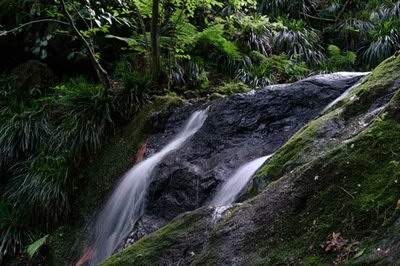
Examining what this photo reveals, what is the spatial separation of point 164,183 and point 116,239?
2.44ft

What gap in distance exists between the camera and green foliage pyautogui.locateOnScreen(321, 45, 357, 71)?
9.72 meters

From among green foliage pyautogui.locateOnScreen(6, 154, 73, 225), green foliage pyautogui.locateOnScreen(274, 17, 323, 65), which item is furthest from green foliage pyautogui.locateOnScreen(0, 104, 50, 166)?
green foliage pyautogui.locateOnScreen(274, 17, 323, 65)

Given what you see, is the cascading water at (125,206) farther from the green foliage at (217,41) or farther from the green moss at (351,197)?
the green foliage at (217,41)

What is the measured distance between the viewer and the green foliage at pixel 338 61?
972 centimetres

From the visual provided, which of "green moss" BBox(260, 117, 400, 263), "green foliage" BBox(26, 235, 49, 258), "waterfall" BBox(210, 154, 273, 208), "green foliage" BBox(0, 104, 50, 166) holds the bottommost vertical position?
"green foliage" BBox(26, 235, 49, 258)

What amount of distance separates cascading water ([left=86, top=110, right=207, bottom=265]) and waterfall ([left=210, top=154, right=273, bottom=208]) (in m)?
0.99

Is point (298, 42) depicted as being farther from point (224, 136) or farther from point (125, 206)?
point (125, 206)

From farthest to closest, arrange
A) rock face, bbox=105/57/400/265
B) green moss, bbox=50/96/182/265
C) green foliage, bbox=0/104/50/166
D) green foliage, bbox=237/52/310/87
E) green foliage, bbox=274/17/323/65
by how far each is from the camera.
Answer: green foliage, bbox=274/17/323/65 < green foliage, bbox=237/52/310/87 < green foliage, bbox=0/104/50/166 < green moss, bbox=50/96/182/265 < rock face, bbox=105/57/400/265

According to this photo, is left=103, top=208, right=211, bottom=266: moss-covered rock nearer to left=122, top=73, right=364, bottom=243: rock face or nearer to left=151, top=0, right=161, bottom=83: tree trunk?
left=122, top=73, right=364, bottom=243: rock face

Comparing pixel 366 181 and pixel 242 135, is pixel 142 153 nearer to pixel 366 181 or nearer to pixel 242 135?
pixel 242 135

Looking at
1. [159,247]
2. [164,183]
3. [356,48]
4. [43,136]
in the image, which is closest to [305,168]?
[159,247]

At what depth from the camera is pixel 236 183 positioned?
4.70m

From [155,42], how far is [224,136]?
239cm

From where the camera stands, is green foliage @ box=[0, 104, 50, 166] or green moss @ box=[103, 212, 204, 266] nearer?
green moss @ box=[103, 212, 204, 266]
